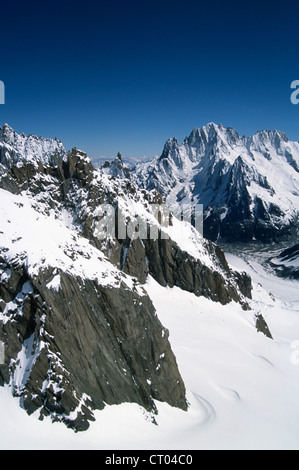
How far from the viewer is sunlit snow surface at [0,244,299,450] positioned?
64.7 ft

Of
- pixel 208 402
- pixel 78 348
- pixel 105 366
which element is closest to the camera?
pixel 78 348

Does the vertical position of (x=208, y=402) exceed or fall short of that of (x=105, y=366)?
it falls short

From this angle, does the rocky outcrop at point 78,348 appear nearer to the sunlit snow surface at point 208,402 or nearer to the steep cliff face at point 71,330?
the steep cliff face at point 71,330

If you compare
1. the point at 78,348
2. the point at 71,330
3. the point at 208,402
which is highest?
the point at 71,330

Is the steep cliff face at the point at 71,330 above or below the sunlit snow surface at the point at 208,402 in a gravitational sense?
above

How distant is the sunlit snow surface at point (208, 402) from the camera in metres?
19.7

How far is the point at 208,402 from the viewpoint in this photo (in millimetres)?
32250

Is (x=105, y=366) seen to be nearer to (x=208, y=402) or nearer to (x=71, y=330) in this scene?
(x=71, y=330)

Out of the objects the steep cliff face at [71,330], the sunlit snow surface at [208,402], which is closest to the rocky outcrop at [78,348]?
the steep cliff face at [71,330]

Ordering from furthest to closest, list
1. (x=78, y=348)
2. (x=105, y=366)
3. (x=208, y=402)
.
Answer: (x=208, y=402)
(x=105, y=366)
(x=78, y=348)

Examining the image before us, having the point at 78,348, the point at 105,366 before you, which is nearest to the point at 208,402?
the point at 105,366

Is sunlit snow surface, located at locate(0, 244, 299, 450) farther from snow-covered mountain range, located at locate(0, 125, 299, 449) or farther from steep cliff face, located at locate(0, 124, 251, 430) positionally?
steep cliff face, located at locate(0, 124, 251, 430)
